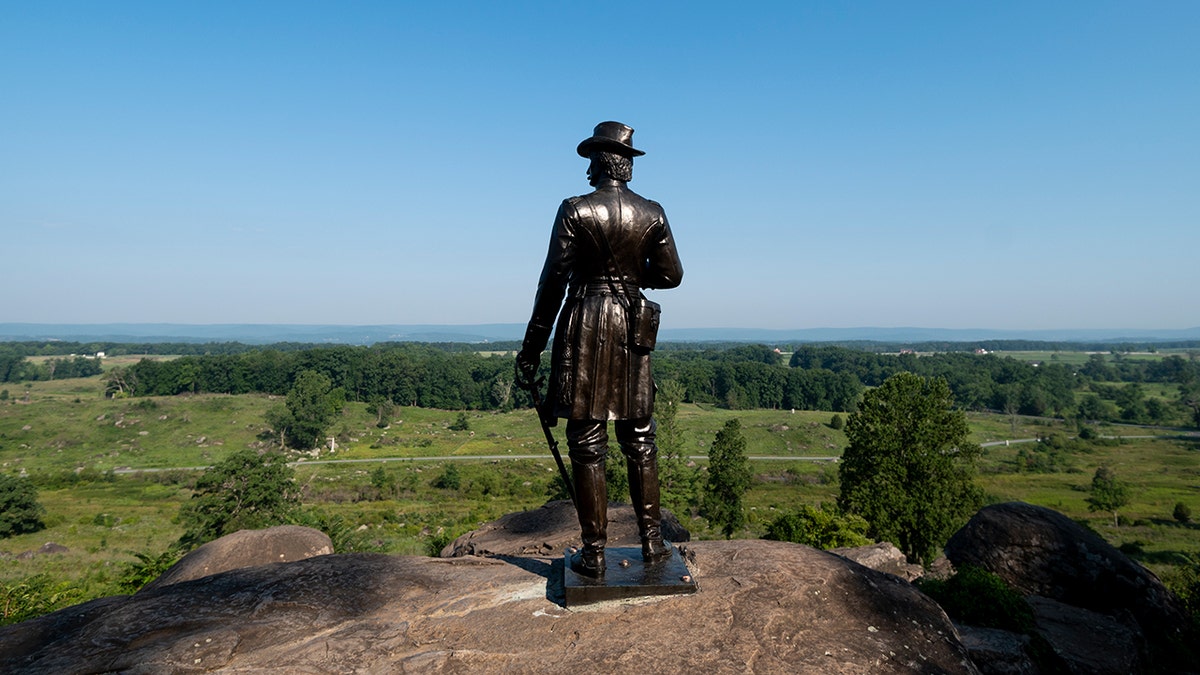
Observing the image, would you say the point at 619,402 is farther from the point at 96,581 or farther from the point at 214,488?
the point at 214,488

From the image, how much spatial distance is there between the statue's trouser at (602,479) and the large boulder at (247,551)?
7.30 m

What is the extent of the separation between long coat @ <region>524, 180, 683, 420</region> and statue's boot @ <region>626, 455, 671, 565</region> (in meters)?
0.57

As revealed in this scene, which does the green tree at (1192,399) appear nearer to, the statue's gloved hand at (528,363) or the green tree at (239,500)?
the green tree at (239,500)

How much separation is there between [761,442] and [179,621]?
77387 millimetres

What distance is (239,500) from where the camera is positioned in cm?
3225

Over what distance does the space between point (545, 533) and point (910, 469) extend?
839 inches

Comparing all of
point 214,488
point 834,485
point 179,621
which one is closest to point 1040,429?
point 834,485

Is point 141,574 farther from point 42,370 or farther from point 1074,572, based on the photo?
point 42,370

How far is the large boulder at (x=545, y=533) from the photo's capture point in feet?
35.5

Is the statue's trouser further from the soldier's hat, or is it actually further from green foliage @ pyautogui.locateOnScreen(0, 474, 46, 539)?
green foliage @ pyautogui.locateOnScreen(0, 474, 46, 539)

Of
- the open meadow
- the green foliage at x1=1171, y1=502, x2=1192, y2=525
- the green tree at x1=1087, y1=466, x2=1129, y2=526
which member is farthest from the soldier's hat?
the green foliage at x1=1171, y1=502, x2=1192, y2=525

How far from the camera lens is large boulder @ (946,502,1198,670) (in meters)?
9.57

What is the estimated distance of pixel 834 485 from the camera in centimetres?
5806

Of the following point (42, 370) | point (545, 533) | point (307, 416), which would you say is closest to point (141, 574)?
point (545, 533)
